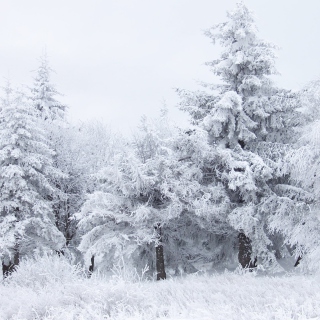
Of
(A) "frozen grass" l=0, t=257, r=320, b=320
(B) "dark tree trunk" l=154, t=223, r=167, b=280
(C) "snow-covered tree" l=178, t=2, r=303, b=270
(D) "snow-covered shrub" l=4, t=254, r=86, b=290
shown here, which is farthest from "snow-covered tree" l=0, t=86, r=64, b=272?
(A) "frozen grass" l=0, t=257, r=320, b=320

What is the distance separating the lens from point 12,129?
61.5 ft

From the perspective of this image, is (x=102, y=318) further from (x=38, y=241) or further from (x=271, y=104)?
(x=38, y=241)

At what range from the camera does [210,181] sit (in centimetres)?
1638

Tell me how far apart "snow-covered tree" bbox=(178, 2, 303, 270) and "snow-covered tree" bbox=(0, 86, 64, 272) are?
8.14 m

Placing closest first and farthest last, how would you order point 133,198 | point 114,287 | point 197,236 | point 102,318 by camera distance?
point 102,318 → point 114,287 → point 133,198 → point 197,236

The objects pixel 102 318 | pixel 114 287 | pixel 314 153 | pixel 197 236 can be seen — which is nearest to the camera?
pixel 102 318

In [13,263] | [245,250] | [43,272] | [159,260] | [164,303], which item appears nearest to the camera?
[164,303]

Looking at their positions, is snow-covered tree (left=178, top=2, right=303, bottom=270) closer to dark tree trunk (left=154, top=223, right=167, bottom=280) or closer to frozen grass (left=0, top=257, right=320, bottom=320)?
→ dark tree trunk (left=154, top=223, right=167, bottom=280)

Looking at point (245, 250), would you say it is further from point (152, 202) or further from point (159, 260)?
point (152, 202)

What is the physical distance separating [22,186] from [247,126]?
1087 centimetres

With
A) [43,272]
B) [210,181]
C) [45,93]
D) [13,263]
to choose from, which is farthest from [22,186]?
[45,93]

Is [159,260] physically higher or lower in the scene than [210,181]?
lower

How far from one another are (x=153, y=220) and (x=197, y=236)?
9.10 ft

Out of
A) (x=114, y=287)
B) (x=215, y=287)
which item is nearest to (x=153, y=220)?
(x=215, y=287)
